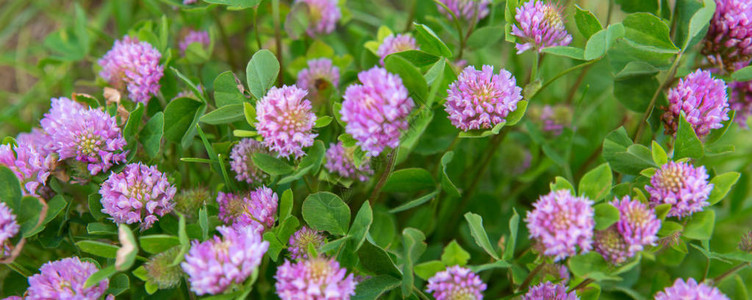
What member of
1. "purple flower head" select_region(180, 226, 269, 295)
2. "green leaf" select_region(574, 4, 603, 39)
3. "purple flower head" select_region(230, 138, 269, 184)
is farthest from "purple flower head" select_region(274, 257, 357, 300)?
"green leaf" select_region(574, 4, 603, 39)

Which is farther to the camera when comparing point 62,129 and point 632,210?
point 62,129

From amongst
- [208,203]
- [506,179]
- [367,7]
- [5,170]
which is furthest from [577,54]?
[367,7]

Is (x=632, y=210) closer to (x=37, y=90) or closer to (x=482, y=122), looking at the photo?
(x=482, y=122)

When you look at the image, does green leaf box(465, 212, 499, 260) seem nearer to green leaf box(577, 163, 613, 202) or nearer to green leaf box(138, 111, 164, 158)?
green leaf box(577, 163, 613, 202)

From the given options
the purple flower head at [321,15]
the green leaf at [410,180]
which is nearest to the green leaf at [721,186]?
the green leaf at [410,180]

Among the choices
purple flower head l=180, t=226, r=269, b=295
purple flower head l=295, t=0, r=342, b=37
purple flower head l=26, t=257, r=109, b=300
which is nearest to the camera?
purple flower head l=180, t=226, r=269, b=295

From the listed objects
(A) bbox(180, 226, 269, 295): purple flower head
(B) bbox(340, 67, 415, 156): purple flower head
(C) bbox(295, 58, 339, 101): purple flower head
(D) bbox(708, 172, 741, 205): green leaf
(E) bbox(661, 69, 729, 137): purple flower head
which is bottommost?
(A) bbox(180, 226, 269, 295): purple flower head
